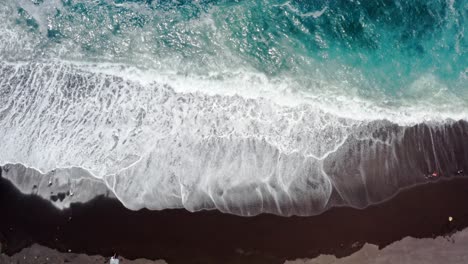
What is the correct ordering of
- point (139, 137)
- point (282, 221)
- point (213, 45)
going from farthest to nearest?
point (213, 45) < point (139, 137) < point (282, 221)

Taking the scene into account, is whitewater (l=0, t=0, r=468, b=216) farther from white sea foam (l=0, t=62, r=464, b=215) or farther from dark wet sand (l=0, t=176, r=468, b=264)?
dark wet sand (l=0, t=176, r=468, b=264)

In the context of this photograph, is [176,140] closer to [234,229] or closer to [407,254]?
[234,229]

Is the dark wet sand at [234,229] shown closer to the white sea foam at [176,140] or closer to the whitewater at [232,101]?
the whitewater at [232,101]

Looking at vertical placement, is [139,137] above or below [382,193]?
below

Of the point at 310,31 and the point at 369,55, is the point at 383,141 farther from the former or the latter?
the point at 310,31

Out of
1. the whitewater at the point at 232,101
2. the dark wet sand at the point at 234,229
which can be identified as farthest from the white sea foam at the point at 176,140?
the dark wet sand at the point at 234,229

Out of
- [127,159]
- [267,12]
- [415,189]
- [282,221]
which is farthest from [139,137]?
[415,189]

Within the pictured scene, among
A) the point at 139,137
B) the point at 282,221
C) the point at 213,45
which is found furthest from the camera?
the point at 213,45
